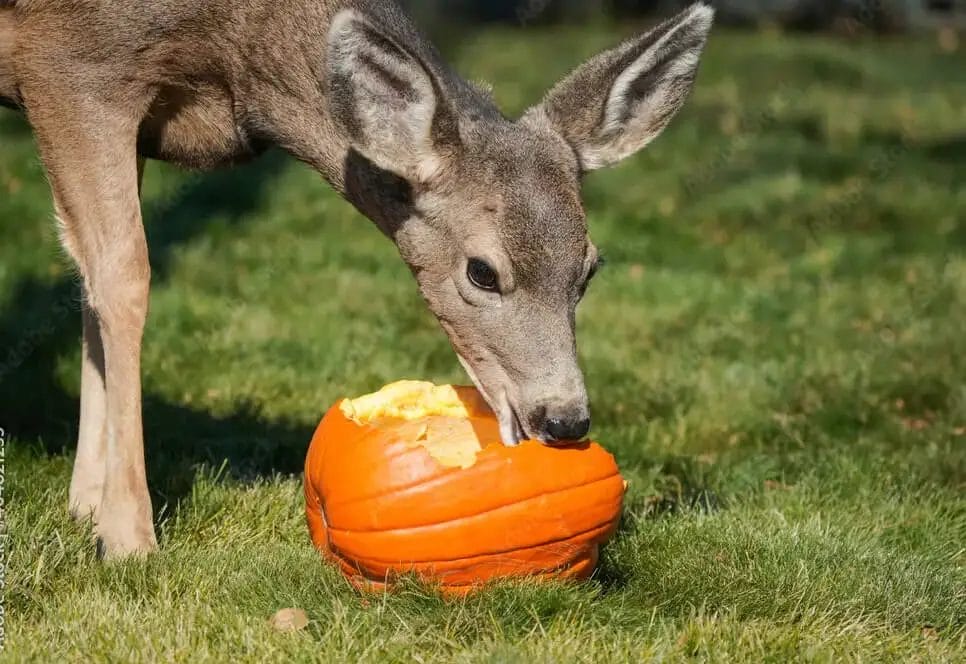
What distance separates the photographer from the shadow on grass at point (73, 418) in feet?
18.0

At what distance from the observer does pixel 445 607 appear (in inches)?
156

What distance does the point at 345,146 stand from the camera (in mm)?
4828

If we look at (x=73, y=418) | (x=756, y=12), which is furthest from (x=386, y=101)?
(x=756, y=12)

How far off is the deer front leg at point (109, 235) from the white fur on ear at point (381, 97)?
825 millimetres

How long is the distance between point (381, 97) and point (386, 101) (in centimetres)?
2

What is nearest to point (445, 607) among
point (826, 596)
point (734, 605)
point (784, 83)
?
point (734, 605)

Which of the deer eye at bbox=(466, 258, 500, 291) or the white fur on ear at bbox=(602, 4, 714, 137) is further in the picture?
the white fur on ear at bbox=(602, 4, 714, 137)

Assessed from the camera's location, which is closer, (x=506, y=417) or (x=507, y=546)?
(x=507, y=546)

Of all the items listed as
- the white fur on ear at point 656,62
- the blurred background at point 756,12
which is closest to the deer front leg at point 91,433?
the white fur on ear at point 656,62

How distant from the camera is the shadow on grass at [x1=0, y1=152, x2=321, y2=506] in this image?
550cm

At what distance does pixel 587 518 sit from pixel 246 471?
1798 mm

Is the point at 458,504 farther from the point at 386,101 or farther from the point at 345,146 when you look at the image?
the point at 345,146

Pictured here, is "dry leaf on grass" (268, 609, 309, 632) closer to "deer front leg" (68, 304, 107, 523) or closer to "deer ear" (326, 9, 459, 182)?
"deer front leg" (68, 304, 107, 523)

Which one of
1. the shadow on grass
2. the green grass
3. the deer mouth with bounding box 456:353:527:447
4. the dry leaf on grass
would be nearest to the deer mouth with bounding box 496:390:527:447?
the deer mouth with bounding box 456:353:527:447
